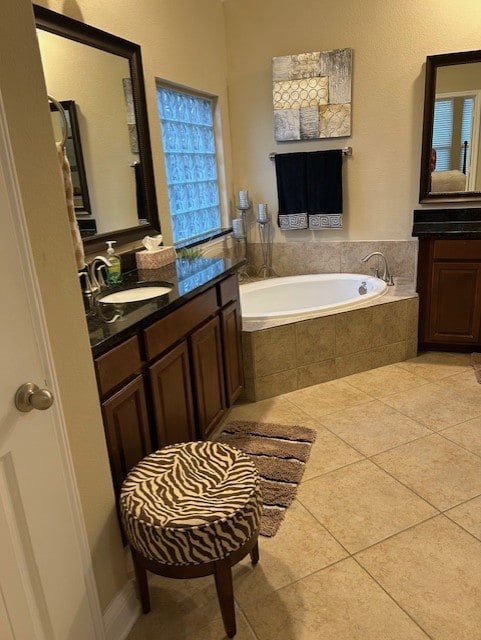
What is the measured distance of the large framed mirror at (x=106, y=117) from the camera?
2.05m

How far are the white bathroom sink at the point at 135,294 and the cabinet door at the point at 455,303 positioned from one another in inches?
79.5

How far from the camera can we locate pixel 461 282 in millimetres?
3191

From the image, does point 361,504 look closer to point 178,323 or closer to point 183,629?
point 183,629

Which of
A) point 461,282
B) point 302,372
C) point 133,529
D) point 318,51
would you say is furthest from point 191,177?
point 133,529

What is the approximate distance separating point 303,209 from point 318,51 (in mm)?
1123

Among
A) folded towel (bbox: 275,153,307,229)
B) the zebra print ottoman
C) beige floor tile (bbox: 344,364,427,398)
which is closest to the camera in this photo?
the zebra print ottoman

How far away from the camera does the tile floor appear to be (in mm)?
1447

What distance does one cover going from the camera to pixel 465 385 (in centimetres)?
293

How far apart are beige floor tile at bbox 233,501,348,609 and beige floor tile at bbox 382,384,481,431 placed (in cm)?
100

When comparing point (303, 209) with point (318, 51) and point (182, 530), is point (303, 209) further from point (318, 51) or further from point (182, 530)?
point (182, 530)

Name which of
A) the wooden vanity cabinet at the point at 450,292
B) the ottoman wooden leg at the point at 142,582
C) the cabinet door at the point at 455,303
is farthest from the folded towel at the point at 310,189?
the ottoman wooden leg at the point at 142,582

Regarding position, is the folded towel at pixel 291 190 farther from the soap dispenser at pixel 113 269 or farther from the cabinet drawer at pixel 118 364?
the cabinet drawer at pixel 118 364

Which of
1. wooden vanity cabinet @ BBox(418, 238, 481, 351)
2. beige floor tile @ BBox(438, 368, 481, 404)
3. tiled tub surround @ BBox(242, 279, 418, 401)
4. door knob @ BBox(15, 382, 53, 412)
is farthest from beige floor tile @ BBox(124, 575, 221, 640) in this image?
wooden vanity cabinet @ BBox(418, 238, 481, 351)

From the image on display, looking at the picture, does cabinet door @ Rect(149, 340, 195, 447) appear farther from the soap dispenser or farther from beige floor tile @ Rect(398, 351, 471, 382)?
beige floor tile @ Rect(398, 351, 471, 382)
